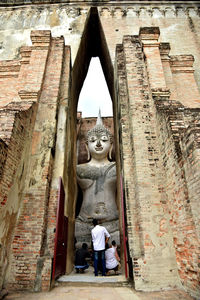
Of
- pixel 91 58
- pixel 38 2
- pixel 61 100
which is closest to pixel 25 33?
pixel 38 2

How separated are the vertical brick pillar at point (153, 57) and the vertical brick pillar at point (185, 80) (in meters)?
1.32

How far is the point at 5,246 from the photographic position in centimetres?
429

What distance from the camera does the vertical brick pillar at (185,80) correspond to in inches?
280

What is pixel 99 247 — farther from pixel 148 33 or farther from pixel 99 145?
pixel 148 33

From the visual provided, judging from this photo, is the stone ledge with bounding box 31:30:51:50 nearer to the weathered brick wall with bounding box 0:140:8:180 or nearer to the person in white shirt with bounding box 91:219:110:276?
the weathered brick wall with bounding box 0:140:8:180

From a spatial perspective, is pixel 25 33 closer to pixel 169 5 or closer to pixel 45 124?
pixel 45 124

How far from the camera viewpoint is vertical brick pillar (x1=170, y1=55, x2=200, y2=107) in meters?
7.11

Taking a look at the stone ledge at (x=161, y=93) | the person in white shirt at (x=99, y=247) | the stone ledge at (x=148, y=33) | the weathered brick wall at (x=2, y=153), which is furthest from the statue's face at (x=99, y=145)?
the weathered brick wall at (x=2, y=153)

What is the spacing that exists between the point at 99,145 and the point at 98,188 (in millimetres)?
2112

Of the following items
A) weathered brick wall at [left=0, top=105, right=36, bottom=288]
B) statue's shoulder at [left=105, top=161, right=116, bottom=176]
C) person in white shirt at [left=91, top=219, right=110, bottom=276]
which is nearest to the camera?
weathered brick wall at [left=0, top=105, right=36, bottom=288]

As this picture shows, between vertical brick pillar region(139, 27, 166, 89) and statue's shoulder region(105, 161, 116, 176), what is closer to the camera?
vertical brick pillar region(139, 27, 166, 89)

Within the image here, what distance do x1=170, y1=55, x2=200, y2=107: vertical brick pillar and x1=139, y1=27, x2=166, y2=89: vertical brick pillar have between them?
4.33 feet

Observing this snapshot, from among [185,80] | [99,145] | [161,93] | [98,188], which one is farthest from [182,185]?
[99,145]

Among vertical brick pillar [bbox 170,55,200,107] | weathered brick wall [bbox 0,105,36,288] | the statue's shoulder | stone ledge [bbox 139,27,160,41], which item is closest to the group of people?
weathered brick wall [bbox 0,105,36,288]
